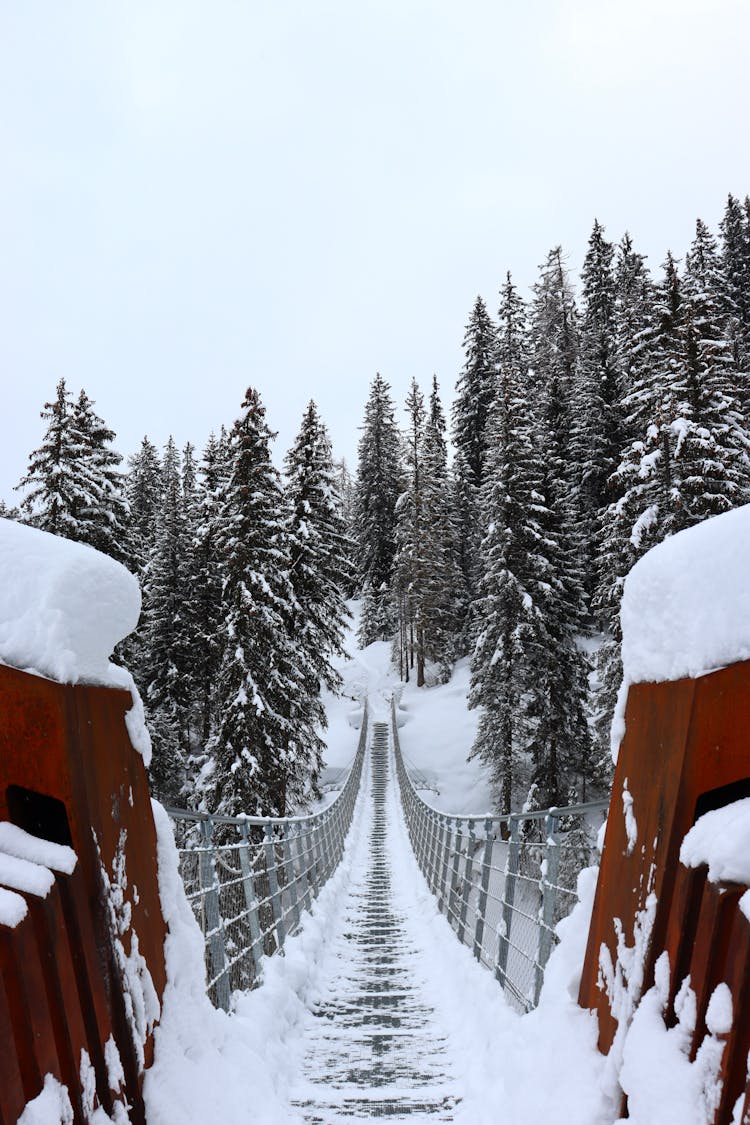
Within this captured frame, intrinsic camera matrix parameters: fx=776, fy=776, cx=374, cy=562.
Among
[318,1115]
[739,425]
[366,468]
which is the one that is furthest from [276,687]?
[366,468]

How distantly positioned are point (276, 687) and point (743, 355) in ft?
89.6

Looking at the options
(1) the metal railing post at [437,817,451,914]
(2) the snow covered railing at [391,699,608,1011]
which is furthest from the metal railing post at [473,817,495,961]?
(1) the metal railing post at [437,817,451,914]

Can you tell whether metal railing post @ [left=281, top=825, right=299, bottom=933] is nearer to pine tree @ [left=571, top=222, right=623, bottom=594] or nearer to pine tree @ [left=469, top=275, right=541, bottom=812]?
pine tree @ [left=469, top=275, right=541, bottom=812]

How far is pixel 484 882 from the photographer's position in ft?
19.4

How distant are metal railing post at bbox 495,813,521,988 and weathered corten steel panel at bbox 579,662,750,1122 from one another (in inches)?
100

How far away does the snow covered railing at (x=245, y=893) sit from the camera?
3.89 meters

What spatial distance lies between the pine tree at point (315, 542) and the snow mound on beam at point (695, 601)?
66.4 ft

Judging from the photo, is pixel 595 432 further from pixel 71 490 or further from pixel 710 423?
pixel 71 490

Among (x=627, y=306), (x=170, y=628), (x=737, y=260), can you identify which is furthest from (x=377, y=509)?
(x=170, y=628)

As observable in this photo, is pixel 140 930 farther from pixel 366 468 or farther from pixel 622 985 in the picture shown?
pixel 366 468

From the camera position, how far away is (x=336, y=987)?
20.1ft

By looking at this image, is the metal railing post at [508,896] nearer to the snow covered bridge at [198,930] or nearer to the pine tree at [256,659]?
the snow covered bridge at [198,930]

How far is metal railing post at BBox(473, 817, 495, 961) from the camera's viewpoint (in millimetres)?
5496

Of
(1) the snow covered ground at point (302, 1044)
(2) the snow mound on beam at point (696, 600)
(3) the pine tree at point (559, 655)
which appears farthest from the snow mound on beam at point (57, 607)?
(3) the pine tree at point (559, 655)
